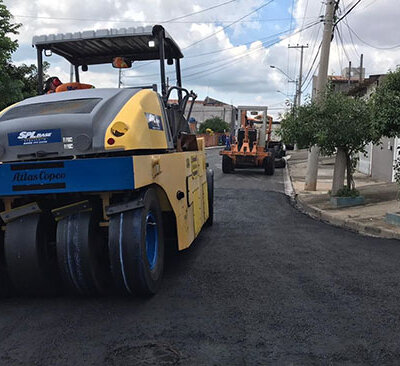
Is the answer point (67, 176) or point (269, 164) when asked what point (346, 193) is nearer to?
point (67, 176)

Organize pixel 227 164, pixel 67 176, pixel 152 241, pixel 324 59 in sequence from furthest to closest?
pixel 227 164, pixel 324 59, pixel 152 241, pixel 67 176

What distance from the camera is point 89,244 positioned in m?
4.16

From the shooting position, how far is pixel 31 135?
4.37 m

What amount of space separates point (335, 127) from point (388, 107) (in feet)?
8.05

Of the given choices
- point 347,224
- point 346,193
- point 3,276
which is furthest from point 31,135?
point 346,193

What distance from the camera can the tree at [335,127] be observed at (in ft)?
33.5

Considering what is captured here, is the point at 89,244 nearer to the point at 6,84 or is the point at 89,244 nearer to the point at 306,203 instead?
the point at 306,203

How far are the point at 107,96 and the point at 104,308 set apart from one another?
2.12 meters

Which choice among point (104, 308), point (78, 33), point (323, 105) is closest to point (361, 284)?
point (104, 308)

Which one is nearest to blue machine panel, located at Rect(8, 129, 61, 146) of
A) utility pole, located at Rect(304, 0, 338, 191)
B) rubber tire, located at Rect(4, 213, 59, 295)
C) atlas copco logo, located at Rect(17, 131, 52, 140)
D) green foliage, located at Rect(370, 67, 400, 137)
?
atlas copco logo, located at Rect(17, 131, 52, 140)

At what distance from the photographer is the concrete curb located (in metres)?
7.91

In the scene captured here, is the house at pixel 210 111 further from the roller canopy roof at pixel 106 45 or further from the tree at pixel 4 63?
the roller canopy roof at pixel 106 45

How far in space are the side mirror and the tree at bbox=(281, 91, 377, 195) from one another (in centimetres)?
511

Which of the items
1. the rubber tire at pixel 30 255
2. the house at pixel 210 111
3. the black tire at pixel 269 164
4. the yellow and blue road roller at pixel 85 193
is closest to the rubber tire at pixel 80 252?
the yellow and blue road roller at pixel 85 193
